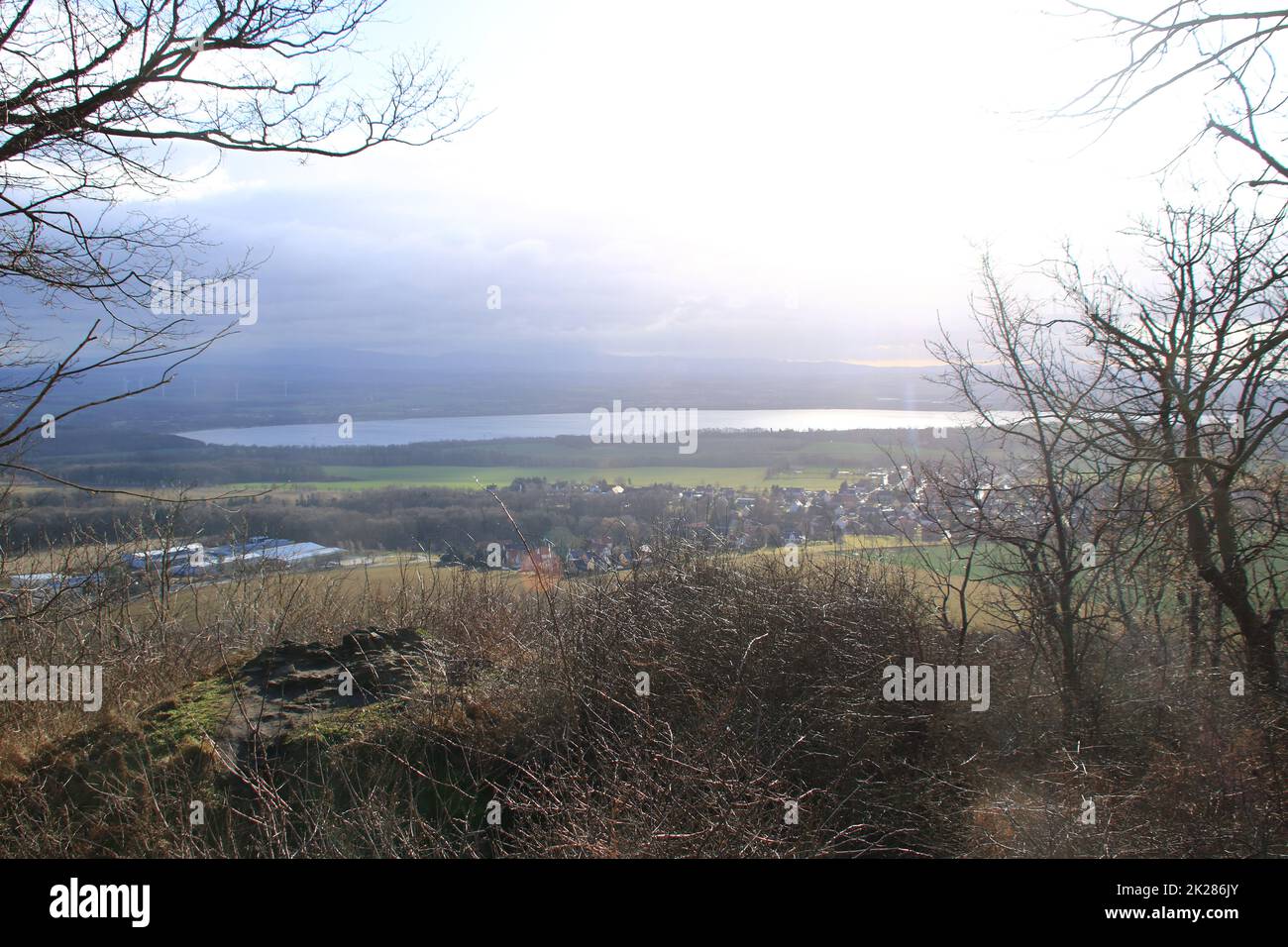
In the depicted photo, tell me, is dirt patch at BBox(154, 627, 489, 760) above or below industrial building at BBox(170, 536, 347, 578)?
below

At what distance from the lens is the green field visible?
1509cm

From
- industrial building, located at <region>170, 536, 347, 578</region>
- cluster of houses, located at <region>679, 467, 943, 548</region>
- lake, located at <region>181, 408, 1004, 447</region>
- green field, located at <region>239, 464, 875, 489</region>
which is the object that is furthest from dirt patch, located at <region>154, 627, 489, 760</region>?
lake, located at <region>181, 408, 1004, 447</region>

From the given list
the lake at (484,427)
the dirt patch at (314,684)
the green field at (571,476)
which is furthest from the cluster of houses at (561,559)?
the lake at (484,427)

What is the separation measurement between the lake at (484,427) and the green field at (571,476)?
3723mm

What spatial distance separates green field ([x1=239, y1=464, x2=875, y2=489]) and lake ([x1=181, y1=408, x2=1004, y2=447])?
12.2ft

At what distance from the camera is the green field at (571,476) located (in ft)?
49.5

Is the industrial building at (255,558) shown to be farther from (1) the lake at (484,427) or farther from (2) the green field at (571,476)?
(1) the lake at (484,427)

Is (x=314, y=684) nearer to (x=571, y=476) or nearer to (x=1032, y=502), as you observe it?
(x=1032, y=502)

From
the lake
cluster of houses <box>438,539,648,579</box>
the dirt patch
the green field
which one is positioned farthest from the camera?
Result: the lake

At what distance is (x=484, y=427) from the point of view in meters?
32.8

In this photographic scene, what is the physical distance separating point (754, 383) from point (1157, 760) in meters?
31.0

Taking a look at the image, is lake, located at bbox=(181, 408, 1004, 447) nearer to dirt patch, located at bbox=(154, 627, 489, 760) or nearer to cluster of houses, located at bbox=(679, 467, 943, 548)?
cluster of houses, located at bbox=(679, 467, 943, 548)

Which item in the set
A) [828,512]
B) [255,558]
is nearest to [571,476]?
[255,558]
